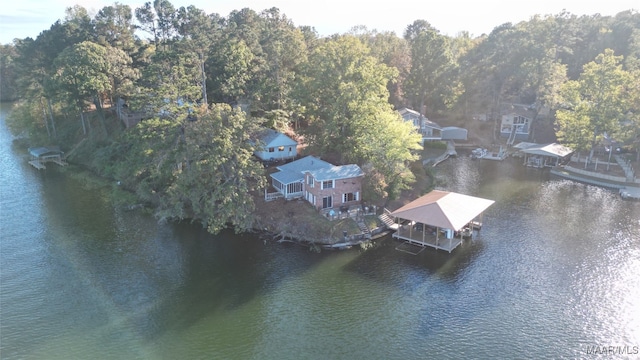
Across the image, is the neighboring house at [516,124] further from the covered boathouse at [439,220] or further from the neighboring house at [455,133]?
Result: the covered boathouse at [439,220]

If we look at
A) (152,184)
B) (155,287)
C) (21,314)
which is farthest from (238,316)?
(152,184)

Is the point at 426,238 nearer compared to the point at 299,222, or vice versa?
the point at 426,238

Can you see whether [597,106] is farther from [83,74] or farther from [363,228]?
[83,74]

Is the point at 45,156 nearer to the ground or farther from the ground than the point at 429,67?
nearer to the ground

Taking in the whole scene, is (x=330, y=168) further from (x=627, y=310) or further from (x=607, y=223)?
(x=607, y=223)

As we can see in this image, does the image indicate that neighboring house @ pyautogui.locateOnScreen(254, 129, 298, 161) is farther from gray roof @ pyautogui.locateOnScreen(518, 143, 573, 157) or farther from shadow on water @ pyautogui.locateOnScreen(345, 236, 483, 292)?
gray roof @ pyautogui.locateOnScreen(518, 143, 573, 157)

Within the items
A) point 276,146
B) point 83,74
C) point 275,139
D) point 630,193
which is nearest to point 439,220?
point 276,146

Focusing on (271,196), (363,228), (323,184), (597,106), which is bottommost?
(363,228)
